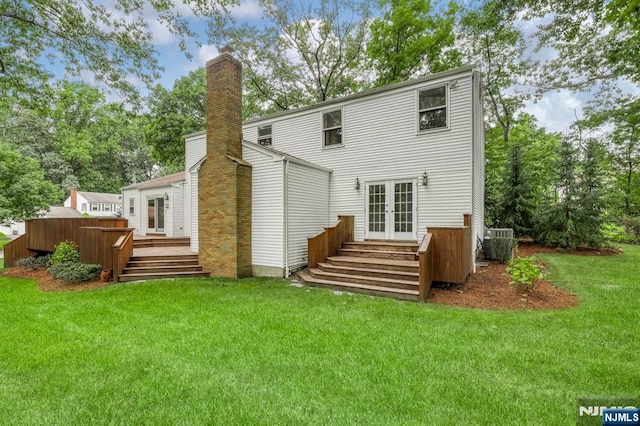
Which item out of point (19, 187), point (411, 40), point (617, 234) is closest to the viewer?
point (19, 187)

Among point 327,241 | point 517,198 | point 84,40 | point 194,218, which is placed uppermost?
point 84,40

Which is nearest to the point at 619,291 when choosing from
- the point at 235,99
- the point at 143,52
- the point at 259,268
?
the point at 259,268

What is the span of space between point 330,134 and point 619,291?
348 inches

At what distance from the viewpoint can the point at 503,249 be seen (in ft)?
30.9

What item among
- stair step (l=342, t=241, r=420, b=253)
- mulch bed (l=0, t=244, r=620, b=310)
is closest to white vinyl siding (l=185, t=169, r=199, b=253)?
mulch bed (l=0, t=244, r=620, b=310)

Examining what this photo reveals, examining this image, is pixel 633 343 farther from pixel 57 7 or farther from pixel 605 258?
pixel 57 7

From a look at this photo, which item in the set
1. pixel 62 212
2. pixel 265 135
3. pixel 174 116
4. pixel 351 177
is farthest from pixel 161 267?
pixel 62 212

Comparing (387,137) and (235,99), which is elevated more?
(235,99)

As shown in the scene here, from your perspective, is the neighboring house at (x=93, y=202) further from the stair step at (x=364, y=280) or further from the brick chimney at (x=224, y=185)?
the stair step at (x=364, y=280)

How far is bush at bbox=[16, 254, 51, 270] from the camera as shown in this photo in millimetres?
10461

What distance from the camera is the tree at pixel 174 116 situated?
1862 centimetres

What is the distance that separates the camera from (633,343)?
3660mm

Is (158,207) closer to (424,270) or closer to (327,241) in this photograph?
(327,241)

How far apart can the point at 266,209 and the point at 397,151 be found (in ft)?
15.1
